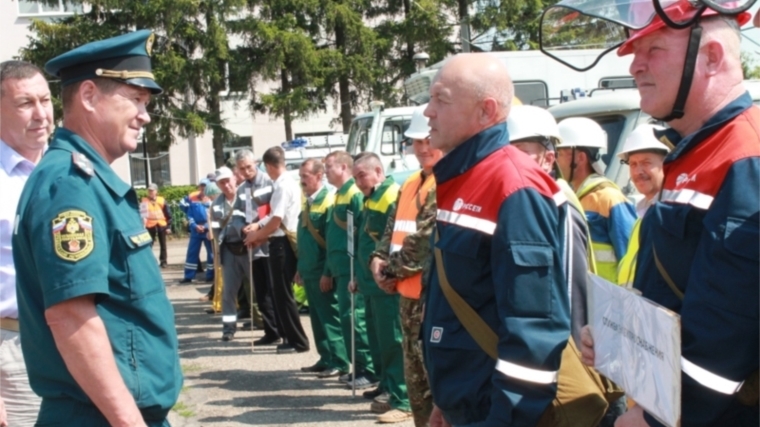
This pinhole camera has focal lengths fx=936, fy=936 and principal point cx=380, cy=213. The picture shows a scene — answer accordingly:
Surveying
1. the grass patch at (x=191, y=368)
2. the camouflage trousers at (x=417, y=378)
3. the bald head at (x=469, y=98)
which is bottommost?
the grass patch at (x=191, y=368)

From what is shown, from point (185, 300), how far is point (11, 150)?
40.5ft

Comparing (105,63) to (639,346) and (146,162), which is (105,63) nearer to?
(639,346)

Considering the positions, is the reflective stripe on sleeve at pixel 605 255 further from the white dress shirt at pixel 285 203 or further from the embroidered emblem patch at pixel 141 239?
the white dress shirt at pixel 285 203

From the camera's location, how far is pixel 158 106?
34812 millimetres

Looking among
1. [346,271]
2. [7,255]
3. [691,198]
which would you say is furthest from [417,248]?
[691,198]

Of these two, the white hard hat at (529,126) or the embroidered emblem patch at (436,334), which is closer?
the embroidered emblem patch at (436,334)

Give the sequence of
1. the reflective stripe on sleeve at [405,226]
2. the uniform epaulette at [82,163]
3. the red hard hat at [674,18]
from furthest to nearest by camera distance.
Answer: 1. the reflective stripe on sleeve at [405,226]
2. the uniform epaulette at [82,163]
3. the red hard hat at [674,18]

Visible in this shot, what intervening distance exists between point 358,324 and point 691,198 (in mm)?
6730

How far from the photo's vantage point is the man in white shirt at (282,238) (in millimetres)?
10680

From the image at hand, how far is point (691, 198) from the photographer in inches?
90.7

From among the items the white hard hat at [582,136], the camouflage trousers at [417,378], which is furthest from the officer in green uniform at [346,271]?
the camouflage trousers at [417,378]

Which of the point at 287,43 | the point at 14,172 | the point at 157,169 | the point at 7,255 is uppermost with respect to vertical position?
the point at 287,43

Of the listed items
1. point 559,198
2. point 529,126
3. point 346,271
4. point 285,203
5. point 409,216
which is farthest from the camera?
point 285,203

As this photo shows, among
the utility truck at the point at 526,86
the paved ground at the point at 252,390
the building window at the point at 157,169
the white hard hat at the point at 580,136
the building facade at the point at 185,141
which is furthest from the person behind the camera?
the building window at the point at 157,169
